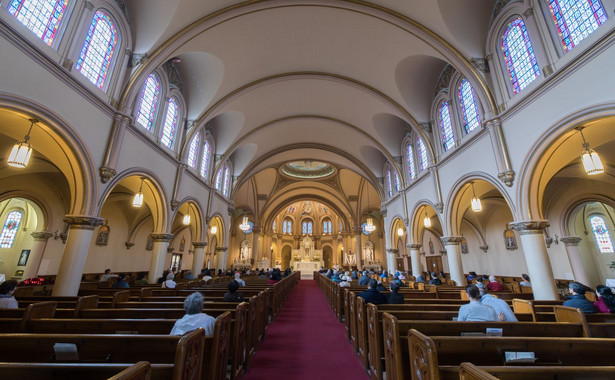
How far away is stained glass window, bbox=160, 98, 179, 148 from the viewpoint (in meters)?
10.5

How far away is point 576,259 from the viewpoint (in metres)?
11.2

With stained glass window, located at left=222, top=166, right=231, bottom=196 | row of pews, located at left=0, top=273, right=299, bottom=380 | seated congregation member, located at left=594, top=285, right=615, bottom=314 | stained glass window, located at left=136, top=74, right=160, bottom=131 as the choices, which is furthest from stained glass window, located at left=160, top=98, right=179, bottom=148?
seated congregation member, located at left=594, top=285, right=615, bottom=314

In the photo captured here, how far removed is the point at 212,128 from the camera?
590 inches

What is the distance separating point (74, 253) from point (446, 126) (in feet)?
43.7

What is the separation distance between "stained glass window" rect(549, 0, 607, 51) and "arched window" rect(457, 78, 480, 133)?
9.90 feet

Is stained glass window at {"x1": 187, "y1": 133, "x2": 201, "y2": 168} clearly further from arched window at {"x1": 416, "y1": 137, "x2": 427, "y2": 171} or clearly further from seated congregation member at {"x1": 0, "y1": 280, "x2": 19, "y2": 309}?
arched window at {"x1": 416, "y1": 137, "x2": 427, "y2": 171}

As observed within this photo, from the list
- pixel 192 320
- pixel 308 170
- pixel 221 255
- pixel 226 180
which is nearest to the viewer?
pixel 192 320

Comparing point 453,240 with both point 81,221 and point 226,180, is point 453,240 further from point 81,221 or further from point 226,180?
point 226,180

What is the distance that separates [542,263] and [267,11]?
36.9ft

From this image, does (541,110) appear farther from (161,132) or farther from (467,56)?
(161,132)

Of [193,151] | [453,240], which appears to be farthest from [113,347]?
[193,151]

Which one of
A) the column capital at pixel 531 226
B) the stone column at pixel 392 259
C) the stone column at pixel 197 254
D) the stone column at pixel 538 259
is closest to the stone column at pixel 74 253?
the stone column at pixel 197 254

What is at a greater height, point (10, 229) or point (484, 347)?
point (10, 229)

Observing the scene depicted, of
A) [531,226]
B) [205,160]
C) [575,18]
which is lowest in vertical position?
[531,226]
